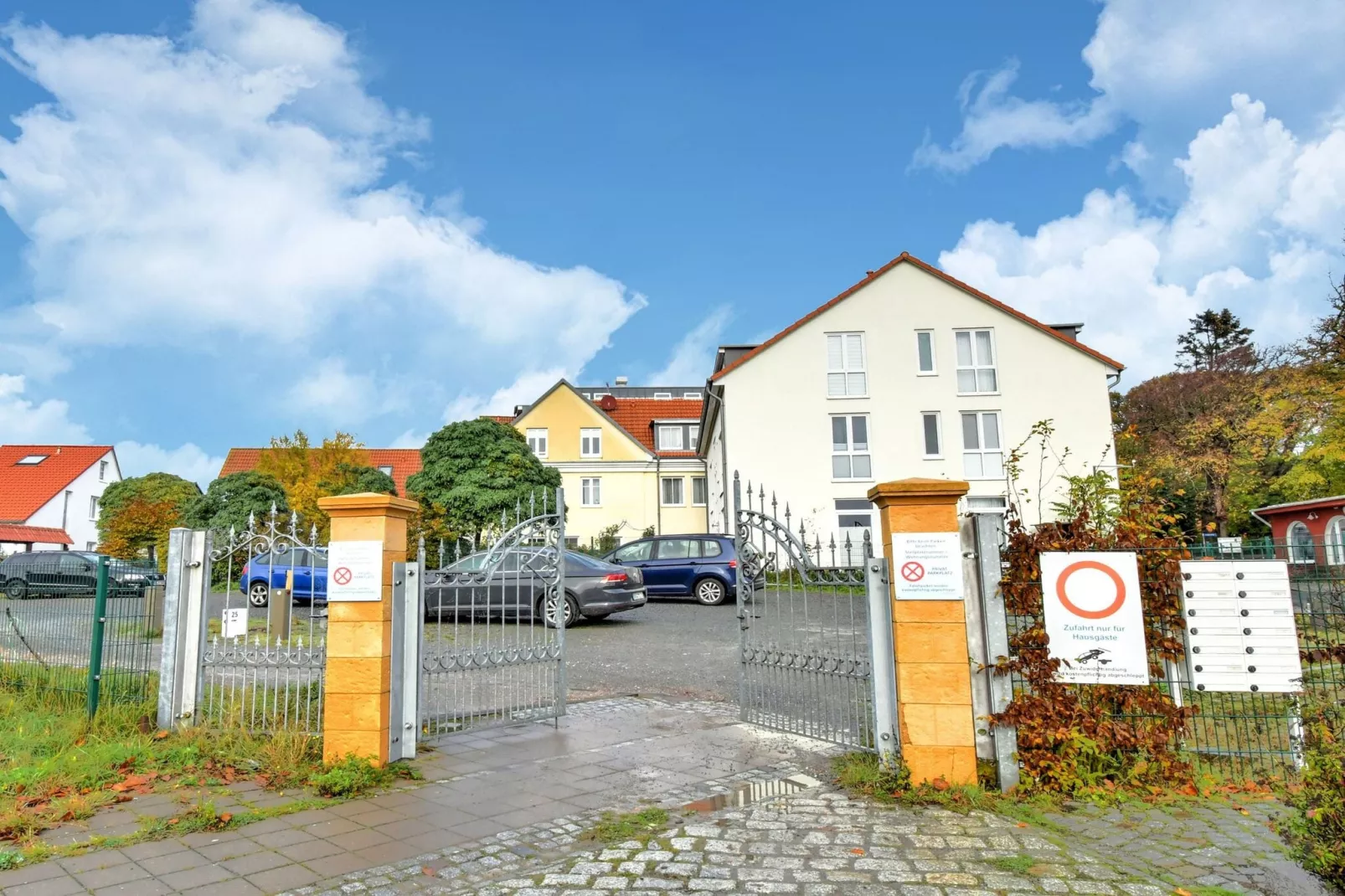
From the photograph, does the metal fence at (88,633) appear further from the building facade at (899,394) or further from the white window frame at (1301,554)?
the building facade at (899,394)

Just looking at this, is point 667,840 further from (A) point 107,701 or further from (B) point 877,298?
(B) point 877,298

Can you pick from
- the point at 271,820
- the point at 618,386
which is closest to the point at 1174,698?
the point at 271,820

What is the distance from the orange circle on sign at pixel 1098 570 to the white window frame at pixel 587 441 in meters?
35.7

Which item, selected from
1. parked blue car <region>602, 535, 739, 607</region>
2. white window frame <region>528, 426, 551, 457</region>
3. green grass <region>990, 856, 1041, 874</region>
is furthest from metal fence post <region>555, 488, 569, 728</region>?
white window frame <region>528, 426, 551, 457</region>

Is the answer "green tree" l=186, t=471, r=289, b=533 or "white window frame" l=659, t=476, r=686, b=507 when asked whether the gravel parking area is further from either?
"white window frame" l=659, t=476, r=686, b=507

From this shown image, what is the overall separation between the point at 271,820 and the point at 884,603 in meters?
4.12

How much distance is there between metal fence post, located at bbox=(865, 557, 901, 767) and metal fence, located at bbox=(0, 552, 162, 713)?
596 cm

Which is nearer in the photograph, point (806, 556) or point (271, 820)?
point (271, 820)

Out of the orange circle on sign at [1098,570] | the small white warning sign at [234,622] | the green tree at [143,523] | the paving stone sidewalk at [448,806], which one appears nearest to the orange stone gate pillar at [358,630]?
the paving stone sidewalk at [448,806]

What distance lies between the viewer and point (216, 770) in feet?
19.8

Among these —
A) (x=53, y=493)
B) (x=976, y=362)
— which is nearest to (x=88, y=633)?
(x=976, y=362)

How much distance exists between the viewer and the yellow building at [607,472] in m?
40.2

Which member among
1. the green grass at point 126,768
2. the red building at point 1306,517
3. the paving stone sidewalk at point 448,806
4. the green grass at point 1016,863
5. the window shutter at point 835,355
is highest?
the window shutter at point 835,355

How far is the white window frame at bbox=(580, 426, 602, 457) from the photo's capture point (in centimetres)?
4088
